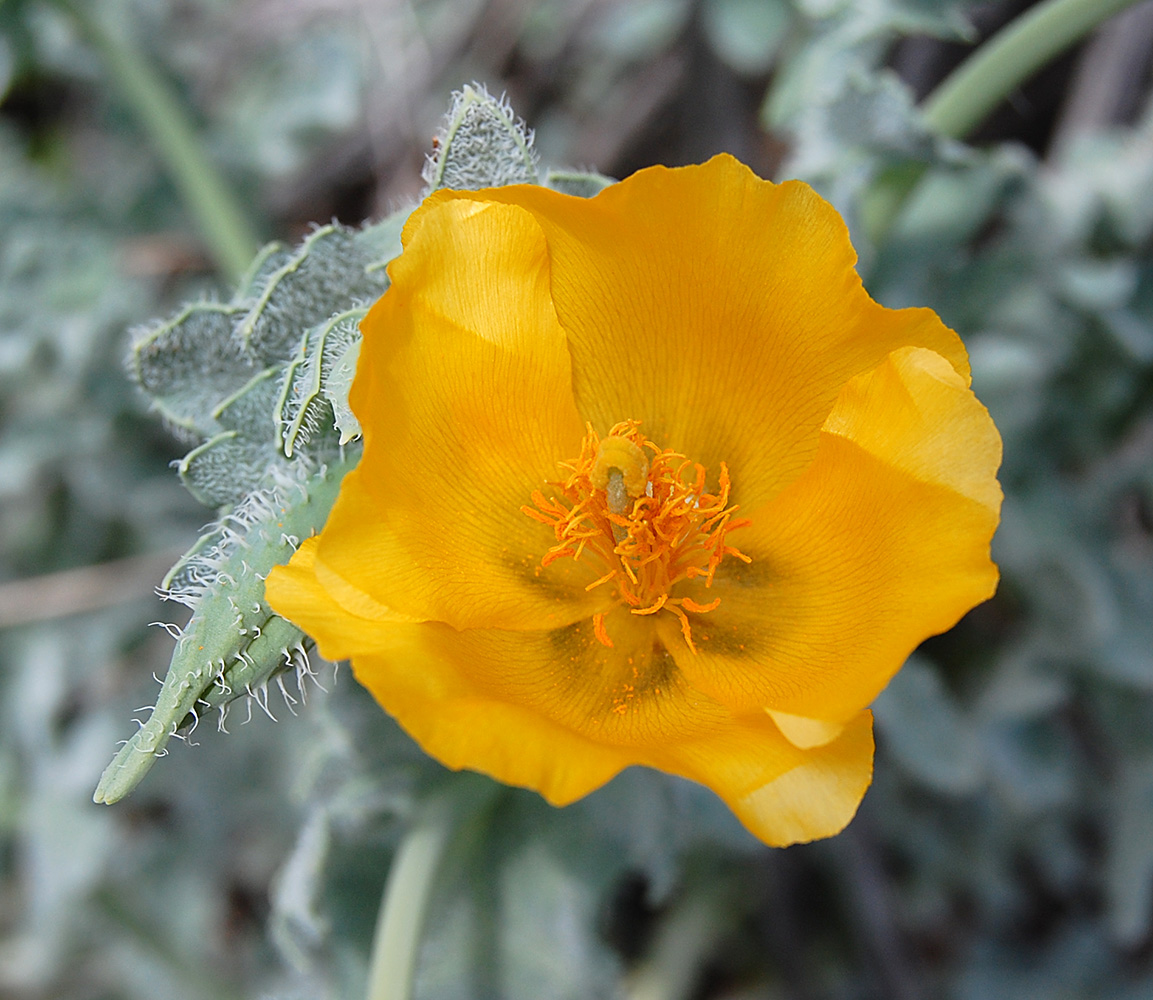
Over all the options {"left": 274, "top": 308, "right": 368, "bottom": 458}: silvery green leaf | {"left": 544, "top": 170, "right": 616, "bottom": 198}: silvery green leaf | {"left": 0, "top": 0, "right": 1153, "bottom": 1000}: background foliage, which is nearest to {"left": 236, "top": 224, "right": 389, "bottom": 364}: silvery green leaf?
{"left": 274, "top": 308, "right": 368, "bottom": 458}: silvery green leaf

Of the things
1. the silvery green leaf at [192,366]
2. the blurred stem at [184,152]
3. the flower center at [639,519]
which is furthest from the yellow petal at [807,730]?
the blurred stem at [184,152]

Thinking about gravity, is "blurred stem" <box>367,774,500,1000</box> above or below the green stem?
below

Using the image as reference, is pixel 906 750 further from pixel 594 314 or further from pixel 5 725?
pixel 5 725

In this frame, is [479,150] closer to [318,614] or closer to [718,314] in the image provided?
[718,314]

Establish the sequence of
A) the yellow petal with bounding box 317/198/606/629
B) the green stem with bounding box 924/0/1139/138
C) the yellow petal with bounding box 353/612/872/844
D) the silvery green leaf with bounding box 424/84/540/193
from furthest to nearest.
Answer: the green stem with bounding box 924/0/1139/138, the silvery green leaf with bounding box 424/84/540/193, the yellow petal with bounding box 317/198/606/629, the yellow petal with bounding box 353/612/872/844

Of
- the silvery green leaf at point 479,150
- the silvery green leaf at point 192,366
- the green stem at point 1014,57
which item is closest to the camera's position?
the silvery green leaf at point 479,150

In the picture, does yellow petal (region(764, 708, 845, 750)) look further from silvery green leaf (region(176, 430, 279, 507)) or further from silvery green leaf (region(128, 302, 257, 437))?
silvery green leaf (region(128, 302, 257, 437))

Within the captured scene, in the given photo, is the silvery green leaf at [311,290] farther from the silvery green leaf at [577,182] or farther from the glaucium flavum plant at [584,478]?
the silvery green leaf at [577,182]

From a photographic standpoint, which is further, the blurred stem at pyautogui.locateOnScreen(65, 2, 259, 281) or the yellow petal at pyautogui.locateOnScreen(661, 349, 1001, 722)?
the blurred stem at pyautogui.locateOnScreen(65, 2, 259, 281)

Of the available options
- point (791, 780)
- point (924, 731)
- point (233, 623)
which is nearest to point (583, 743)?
point (791, 780)
